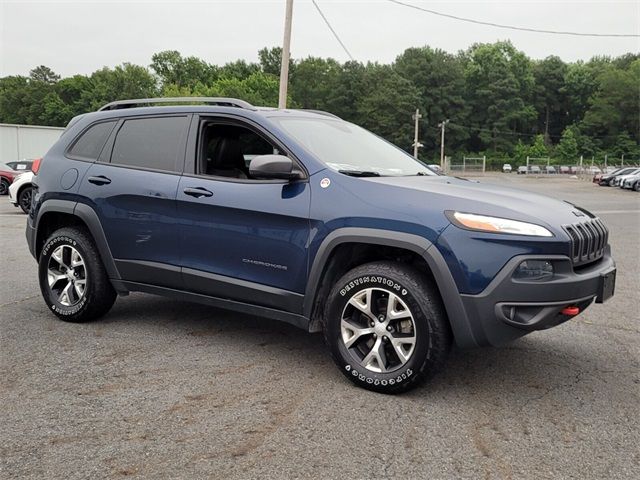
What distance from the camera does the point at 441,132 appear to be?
3839 inches

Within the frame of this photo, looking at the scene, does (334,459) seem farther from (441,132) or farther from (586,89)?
(586,89)

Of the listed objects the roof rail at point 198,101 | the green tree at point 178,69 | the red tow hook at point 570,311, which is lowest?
the red tow hook at point 570,311

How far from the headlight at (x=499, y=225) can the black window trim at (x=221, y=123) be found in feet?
3.87

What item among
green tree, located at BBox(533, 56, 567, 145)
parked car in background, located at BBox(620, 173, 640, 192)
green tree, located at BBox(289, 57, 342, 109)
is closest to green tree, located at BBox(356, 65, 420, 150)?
green tree, located at BBox(289, 57, 342, 109)

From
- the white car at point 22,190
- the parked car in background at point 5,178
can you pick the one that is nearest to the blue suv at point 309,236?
the white car at point 22,190

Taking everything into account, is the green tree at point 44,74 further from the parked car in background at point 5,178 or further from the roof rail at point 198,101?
the roof rail at point 198,101

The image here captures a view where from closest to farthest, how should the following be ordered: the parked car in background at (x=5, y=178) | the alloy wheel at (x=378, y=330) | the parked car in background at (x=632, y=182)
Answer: the alloy wheel at (x=378, y=330) → the parked car in background at (x=5, y=178) → the parked car in background at (x=632, y=182)

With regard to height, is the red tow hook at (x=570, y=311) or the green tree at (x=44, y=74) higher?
A: the green tree at (x=44, y=74)

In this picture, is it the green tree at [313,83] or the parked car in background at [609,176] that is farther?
the green tree at [313,83]

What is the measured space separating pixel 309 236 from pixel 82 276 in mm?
2208

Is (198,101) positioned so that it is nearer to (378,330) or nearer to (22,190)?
(378,330)

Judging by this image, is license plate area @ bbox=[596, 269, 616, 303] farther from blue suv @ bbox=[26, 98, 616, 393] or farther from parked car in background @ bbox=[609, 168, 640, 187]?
parked car in background @ bbox=[609, 168, 640, 187]

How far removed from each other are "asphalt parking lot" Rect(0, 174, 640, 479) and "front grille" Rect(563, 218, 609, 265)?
2.77ft

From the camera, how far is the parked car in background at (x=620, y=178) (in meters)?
38.3
